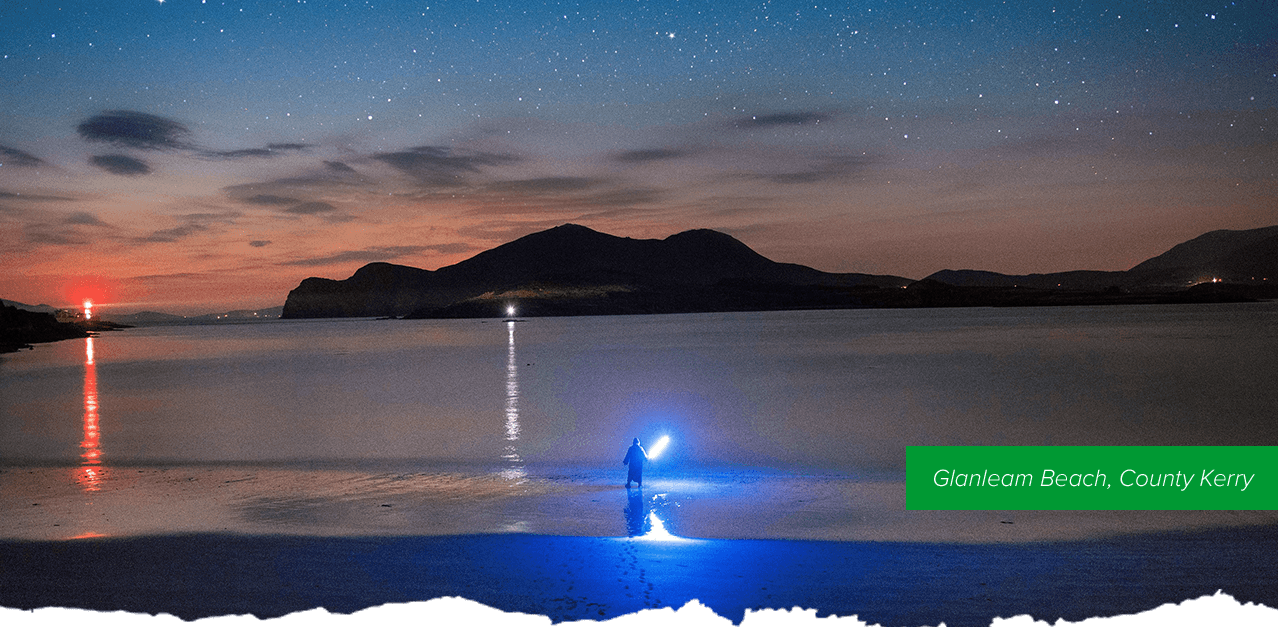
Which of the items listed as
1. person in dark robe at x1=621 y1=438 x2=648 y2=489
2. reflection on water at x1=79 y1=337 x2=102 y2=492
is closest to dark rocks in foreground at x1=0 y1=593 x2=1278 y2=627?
person in dark robe at x1=621 y1=438 x2=648 y2=489

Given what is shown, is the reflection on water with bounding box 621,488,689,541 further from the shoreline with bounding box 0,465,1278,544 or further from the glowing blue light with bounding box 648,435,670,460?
the glowing blue light with bounding box 648,435,670,460

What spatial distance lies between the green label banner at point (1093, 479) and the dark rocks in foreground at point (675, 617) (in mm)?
5650

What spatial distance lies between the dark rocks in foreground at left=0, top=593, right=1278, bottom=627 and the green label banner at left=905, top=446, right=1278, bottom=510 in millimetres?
5650

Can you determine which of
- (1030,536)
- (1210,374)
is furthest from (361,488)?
(1210,374)

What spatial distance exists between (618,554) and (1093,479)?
980cm

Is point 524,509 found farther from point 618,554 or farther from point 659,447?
point 659,447

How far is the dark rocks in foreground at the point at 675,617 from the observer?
5.79 meters

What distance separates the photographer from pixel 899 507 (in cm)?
1208

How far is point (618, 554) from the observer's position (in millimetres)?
9195

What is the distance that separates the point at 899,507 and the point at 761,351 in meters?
54.6

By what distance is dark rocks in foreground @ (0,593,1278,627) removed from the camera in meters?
5.79

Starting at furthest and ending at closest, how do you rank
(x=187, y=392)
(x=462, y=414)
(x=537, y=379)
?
(x=537, y=379)
(x=187, y=392)
(x=462, y=414)

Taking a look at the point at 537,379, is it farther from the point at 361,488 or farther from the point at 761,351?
A: the point at 361,488

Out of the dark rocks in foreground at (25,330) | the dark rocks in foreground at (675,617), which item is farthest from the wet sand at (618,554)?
the dark rocks in foreground at (25,330)
